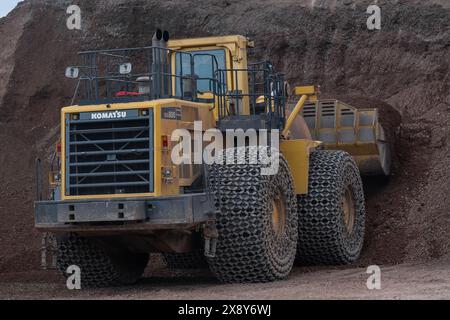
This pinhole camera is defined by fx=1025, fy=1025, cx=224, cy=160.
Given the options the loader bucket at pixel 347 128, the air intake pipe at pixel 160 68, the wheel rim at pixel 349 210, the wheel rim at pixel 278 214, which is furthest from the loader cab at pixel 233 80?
the loader bucket at pixel 347 128

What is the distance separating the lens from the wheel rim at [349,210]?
1631 centimetres

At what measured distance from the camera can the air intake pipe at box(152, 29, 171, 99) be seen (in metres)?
13.1

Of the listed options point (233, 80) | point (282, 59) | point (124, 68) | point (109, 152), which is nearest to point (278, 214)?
point (233, 80)

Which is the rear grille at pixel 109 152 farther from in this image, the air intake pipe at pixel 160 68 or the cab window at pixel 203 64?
the cab window at pixel 203 64

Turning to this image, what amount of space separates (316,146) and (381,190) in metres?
2.95

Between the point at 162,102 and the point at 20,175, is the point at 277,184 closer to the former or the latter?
the point at 162,102

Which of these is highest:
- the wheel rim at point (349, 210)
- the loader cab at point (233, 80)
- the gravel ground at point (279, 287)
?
the loader cab at point (233, 80)

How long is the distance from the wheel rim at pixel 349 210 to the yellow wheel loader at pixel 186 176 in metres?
0.94

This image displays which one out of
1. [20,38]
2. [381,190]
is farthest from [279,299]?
[20,38]

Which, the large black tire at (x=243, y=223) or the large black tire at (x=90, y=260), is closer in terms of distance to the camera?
the large black tire at (x=243, y=223)

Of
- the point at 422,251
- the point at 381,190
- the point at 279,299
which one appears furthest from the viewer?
the point at 381,190

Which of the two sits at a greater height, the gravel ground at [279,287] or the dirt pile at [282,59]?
the dirt pile at [282,59]

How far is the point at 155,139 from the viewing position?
12469 millimetres

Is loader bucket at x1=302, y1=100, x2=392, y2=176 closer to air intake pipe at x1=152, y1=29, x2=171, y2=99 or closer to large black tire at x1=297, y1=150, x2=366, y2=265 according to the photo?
large black tire at x1=297, y1=150, x2=366, y2=265
